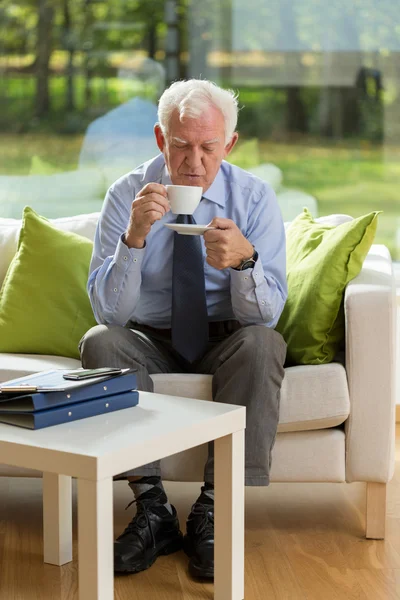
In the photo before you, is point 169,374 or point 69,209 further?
point 69,209

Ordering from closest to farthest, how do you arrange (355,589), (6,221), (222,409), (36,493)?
(222,409) < (355,589) < (36,493) < (6,221)

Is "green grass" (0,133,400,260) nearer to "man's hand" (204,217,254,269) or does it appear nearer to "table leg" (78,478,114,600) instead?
"man's hand" (204,217,254,269)

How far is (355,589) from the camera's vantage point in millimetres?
2189

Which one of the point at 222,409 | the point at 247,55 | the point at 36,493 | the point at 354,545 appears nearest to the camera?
the point at 222,409

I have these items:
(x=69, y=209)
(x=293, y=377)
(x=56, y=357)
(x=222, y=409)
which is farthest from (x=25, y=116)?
(x=222, y=409)

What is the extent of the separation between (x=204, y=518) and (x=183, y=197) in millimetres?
809

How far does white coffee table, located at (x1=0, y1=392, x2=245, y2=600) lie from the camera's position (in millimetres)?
1666

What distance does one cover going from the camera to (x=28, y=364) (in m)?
2.72

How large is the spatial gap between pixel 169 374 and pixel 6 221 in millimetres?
1101

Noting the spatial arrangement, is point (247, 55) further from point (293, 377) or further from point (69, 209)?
point (293, 377)

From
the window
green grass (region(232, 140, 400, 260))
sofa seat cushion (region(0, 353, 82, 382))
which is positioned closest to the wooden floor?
sofa seat cushion (region(0, 353, 82, 382))

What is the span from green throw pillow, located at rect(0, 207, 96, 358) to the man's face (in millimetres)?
584

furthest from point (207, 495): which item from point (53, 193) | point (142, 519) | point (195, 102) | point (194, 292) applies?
point (53, 193)

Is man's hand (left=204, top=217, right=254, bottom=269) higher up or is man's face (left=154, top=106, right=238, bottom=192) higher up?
man's face (left=154, top=106, right=238, bottom=192)
